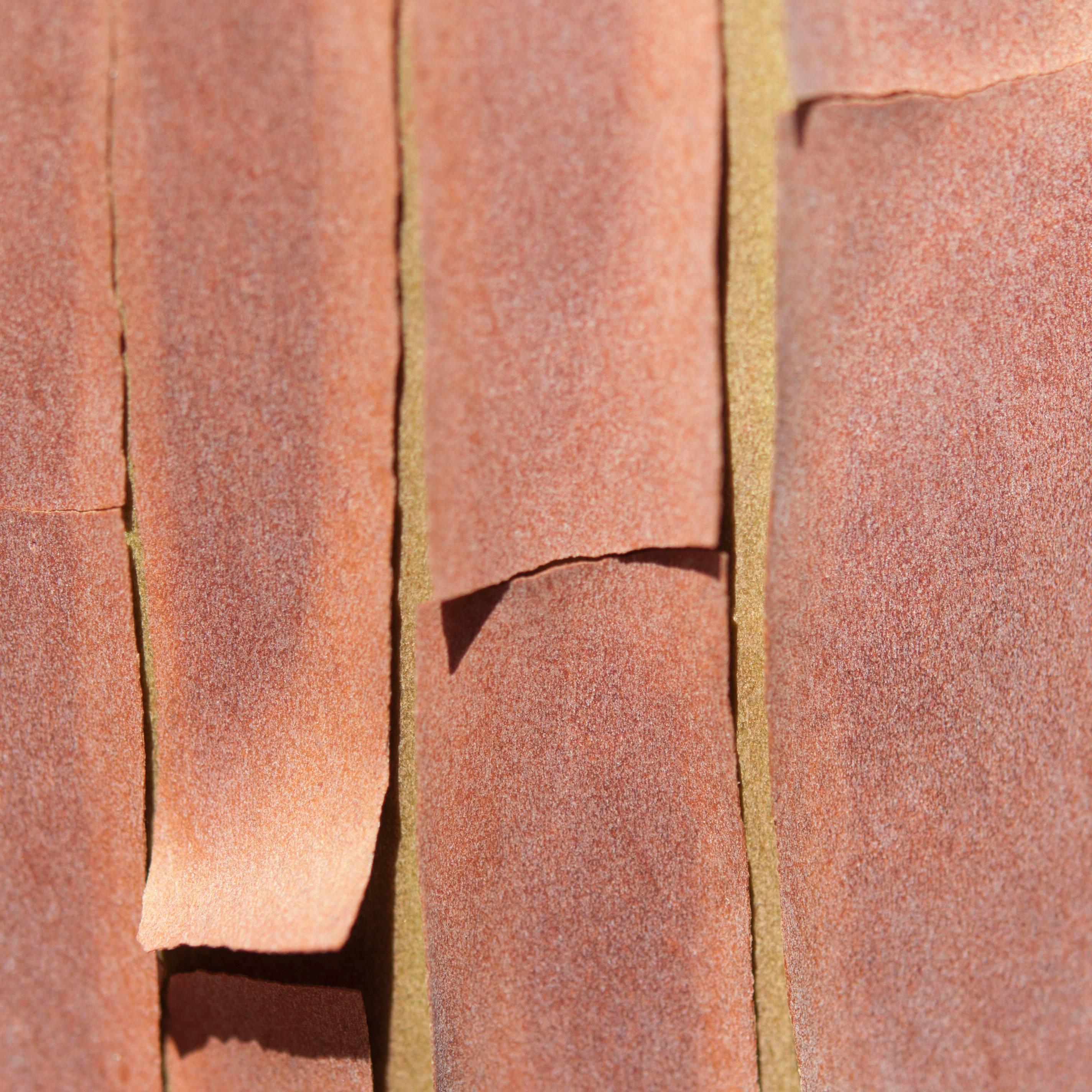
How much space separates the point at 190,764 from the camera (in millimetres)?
1265

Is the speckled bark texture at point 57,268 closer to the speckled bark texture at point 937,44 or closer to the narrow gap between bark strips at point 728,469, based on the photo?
the narrow gap between bark strips at point 728,469

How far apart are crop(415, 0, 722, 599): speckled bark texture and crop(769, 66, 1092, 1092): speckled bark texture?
16 cm

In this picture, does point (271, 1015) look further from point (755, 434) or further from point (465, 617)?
point (755, 434)

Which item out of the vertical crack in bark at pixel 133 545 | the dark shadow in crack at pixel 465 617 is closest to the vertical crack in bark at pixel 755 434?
the dark shadow in crack at pixel 465 617

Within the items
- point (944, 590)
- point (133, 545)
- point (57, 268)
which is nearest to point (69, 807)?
point (133, 545)

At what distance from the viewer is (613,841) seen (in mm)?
1205

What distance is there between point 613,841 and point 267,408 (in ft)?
2.53

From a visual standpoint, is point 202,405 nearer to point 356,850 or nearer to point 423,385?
point 423,385

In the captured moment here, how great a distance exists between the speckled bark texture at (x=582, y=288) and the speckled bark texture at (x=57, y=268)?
512 millimetres

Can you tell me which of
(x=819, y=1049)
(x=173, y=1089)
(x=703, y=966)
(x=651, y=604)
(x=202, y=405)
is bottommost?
(x=173, y=1089)

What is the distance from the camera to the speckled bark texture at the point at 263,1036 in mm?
1268

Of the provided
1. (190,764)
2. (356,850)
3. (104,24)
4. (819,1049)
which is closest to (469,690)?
(356,850)

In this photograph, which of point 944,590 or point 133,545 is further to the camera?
point 133,545

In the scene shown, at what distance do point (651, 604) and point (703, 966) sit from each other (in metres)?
0.50
